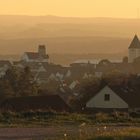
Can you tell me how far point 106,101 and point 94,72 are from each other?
7700cm

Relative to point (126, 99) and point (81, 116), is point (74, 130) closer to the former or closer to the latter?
point (81, 116)

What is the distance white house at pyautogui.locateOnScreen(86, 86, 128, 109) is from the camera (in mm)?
38625

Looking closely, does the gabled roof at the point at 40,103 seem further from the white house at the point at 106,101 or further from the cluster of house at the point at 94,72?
the white house at the point at 106,101

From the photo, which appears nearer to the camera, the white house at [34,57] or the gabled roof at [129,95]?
the gabled roof at [129,95]

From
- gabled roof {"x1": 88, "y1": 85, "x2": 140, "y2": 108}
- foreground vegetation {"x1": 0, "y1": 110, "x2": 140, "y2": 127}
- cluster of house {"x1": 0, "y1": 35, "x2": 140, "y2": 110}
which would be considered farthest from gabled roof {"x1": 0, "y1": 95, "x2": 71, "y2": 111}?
gabled roof {"x1": 88, "y1": 85, "x2": 140, "y2": 108}

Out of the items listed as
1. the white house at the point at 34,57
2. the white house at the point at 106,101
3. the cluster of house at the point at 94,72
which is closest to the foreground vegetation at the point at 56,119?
the cluster of house at the point at 94,72

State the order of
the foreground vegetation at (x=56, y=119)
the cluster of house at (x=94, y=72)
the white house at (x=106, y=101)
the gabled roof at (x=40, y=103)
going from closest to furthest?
1. the foreground vegetation at (x=56, y=119)
2. the gabled roof at (x=40, y=103)
3. the white house at (x=106, y=101)
4. the cluster of house at (x=94, y=72)

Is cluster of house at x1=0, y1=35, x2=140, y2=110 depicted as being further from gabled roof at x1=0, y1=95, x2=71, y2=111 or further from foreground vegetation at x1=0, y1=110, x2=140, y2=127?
foreground vegetation at x1=0, y1=110, x2=140, y2=127

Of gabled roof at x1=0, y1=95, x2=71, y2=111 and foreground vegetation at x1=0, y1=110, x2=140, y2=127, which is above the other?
gabled roof at x1=0, y1=95, x2=71, y2=111

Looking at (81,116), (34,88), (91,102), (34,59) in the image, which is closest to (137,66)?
(34,59)

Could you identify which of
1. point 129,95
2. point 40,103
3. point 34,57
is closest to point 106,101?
point 129,95

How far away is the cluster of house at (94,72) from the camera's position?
3912 centimetres

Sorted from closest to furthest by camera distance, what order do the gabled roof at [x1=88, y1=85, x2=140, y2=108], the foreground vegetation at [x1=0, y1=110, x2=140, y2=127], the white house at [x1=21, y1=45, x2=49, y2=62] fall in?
the foreground vegetation at [x1=0, y1=110, x2=140, y2=127] < the gabled roof at [x1=88, y1=85, x2=140, y2=108] < the white house at [x1=21, y1=45, x2=49, y2=62]

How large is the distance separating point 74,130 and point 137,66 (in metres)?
96.6
